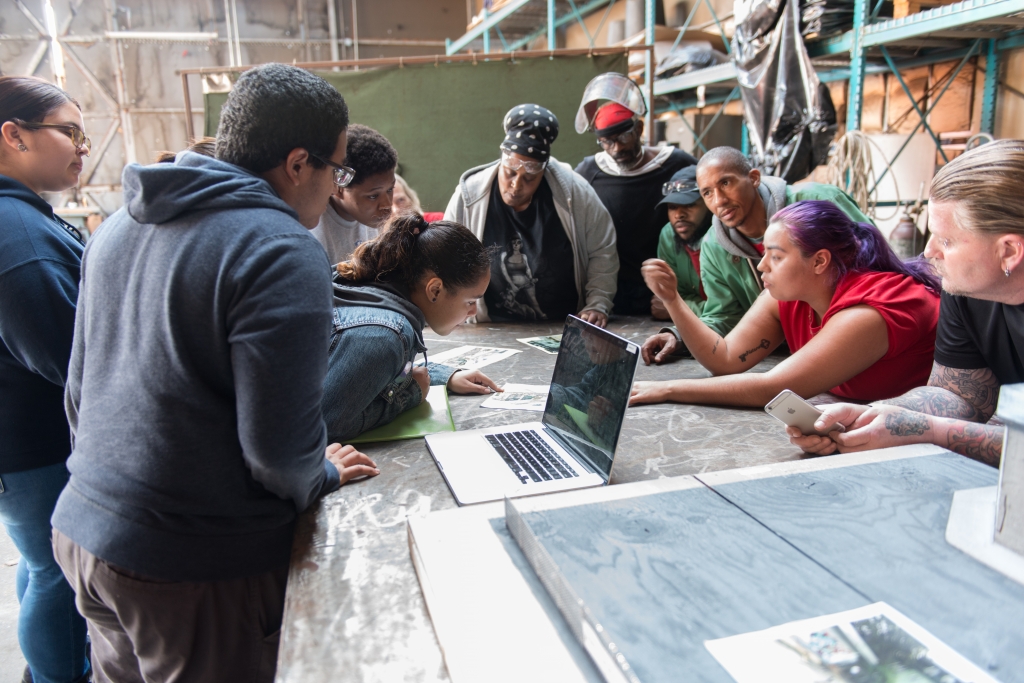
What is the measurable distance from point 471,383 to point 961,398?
129 cm

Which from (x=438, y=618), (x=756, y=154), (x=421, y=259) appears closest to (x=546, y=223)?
(x=421, y=259)

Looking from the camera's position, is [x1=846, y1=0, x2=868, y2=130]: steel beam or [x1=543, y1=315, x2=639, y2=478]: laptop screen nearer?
[x1=543, y1=315, x2=639, y2=478]: laptop screen

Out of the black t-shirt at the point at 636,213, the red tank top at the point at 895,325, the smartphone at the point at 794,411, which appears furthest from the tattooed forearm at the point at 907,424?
the black t-shirt at the point at 636,213

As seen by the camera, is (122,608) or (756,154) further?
(756,154)

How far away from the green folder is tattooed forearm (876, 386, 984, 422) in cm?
108

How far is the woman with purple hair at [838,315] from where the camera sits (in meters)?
1.80

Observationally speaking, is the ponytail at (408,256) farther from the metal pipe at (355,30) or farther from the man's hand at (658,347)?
the metal pipe at (355,30)

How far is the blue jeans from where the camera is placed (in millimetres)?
1575

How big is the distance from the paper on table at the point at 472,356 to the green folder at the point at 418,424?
1.78 feet

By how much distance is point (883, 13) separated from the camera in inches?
160

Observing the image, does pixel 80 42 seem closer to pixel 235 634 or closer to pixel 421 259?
pixel 421 259

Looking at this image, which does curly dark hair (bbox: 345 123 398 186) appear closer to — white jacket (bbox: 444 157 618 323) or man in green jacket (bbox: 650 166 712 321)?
white jacket (bbox: 444 157 618 323)

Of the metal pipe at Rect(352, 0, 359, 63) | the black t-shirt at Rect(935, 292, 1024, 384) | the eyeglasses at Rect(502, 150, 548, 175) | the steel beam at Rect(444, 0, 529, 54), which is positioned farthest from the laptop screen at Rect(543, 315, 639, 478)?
the metal pipe at Rect(352, 0, 359, 63)

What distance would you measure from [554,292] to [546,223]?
1.06ft
